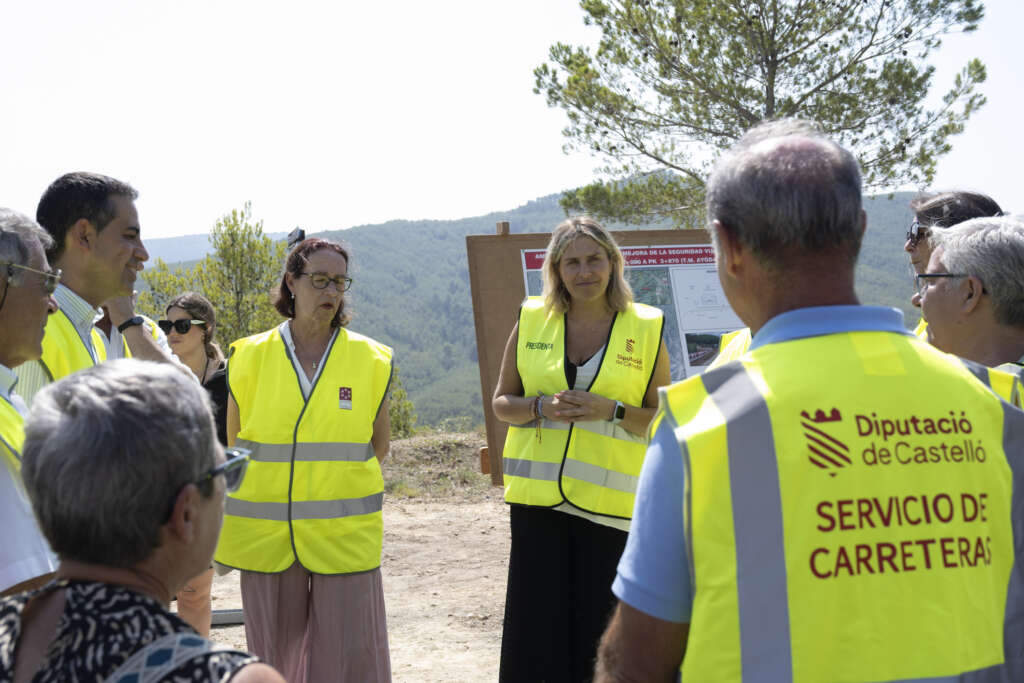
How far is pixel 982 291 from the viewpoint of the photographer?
102 inches

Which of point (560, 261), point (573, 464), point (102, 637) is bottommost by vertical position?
point (573, 464)

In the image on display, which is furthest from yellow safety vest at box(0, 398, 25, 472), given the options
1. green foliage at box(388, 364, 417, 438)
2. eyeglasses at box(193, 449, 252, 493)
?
green foliage at box(388, 364, 417, 438)

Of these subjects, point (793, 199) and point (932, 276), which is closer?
point (793, 199)

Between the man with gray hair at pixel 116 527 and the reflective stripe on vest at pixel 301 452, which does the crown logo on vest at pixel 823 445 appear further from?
the reflective stripe on vest at pixel 301 452

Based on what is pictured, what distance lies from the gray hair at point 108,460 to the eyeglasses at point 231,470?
0.05 m

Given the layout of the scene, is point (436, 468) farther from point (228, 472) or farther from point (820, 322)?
point (820, 322)

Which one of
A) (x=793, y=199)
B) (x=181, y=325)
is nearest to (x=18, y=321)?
(x=793, y=199)

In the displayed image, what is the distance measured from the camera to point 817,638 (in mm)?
1430

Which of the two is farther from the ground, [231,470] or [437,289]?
[231,470]

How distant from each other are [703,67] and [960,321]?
13.1 metres

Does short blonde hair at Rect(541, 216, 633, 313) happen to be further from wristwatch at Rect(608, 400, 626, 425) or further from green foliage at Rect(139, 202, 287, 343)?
green foliage at Rect(139, 202, 287, 343)

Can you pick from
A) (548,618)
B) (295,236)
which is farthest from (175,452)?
(295,236)

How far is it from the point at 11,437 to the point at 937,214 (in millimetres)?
3133

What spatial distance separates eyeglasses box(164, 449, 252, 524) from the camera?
4.83ft
